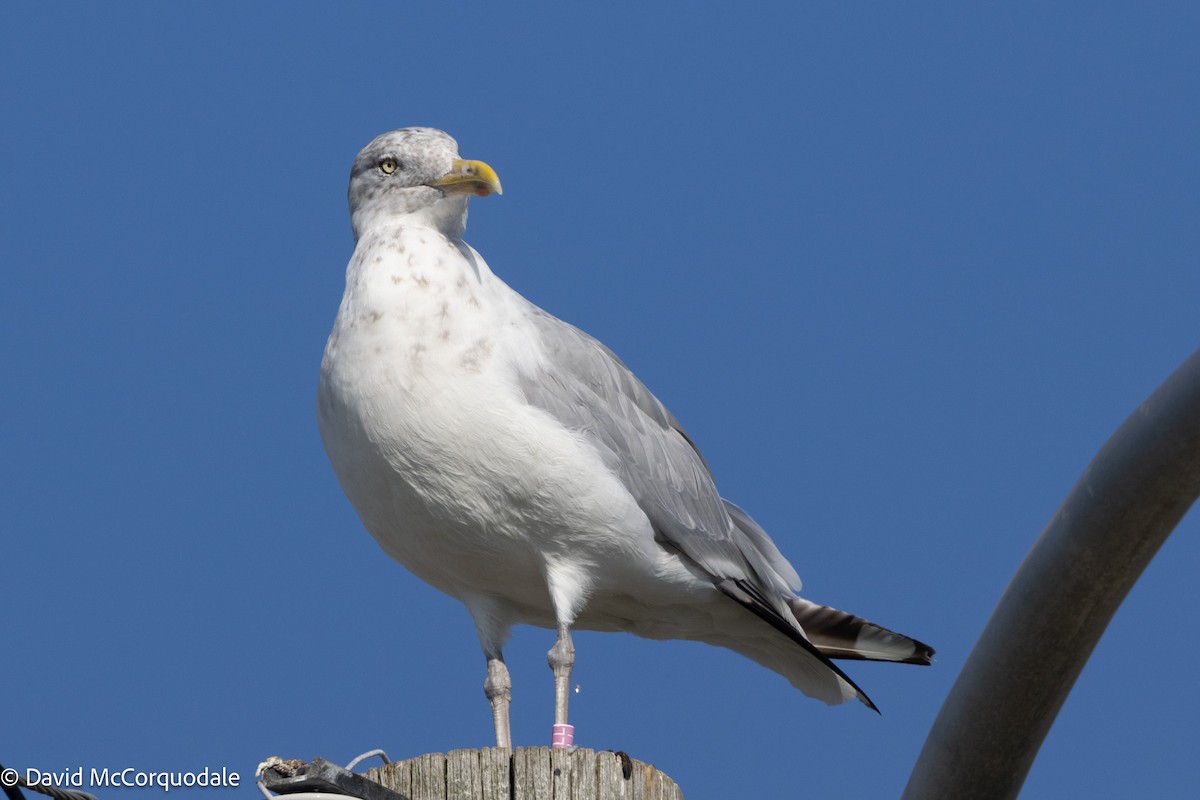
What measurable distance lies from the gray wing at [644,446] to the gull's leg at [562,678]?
0.53 metres

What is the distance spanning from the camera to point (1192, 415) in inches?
131

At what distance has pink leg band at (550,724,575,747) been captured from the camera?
5.18m

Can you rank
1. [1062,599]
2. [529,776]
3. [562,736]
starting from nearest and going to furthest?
1. [1062,599]
2. [529,776]
3. [562,736]

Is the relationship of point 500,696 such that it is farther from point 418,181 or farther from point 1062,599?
point 1062,599

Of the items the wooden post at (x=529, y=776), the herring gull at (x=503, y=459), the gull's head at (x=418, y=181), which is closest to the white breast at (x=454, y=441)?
the herring gull at (x=503, y=459)

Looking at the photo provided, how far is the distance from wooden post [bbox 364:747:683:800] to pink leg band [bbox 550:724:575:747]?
101 cm

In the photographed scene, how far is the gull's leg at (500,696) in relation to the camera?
5.63 metres

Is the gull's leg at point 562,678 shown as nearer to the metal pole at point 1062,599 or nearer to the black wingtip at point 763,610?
the black wingtip at point 763,610

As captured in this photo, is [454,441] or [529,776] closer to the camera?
[529,776]

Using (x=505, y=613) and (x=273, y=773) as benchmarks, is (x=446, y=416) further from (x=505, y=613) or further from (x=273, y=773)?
(x=273, y=773)

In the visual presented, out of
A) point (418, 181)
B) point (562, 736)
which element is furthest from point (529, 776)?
point (418, 181)

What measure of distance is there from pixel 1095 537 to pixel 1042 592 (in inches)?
6.8

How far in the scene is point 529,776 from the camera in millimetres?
4121

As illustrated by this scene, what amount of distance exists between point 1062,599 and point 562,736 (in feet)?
6.84
